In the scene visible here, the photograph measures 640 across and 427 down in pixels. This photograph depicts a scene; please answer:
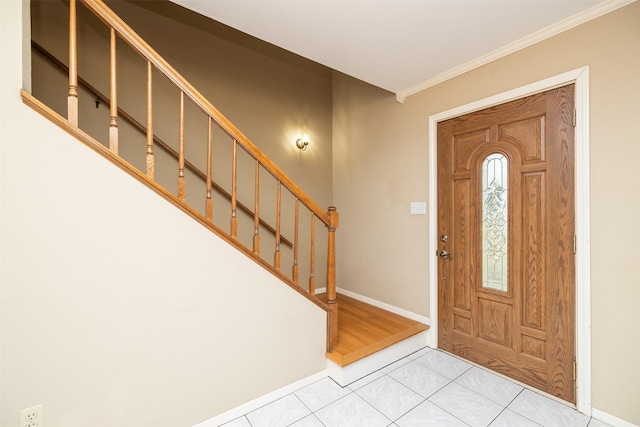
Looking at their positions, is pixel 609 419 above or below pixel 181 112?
below

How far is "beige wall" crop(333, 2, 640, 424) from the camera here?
5.24 feet

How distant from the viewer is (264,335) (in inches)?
71.7

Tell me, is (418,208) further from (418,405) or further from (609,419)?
(609,419)

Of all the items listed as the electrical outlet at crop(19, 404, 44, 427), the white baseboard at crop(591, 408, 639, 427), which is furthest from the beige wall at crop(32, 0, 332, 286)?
the white baseboard at crop(591, 408, 639, 427)

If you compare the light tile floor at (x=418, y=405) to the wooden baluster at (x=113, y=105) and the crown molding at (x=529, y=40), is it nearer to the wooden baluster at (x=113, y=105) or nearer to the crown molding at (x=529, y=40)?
the wooden baluster at (x=113, y=105)

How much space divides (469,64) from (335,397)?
8.95 feet

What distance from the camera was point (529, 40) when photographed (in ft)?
6.39

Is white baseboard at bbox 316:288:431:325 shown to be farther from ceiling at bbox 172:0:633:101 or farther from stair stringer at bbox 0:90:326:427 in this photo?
ceiling at bbox 172:0:633:101

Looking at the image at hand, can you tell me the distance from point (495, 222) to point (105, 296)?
257 cm

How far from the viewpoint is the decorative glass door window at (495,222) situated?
7.00ft

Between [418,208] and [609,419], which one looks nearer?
[609,419]

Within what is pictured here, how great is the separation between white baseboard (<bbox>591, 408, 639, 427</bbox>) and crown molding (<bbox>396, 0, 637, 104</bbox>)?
2390mm

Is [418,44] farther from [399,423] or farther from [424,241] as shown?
[399,423]

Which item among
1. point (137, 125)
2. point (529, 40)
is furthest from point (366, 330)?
point (137, 125)
